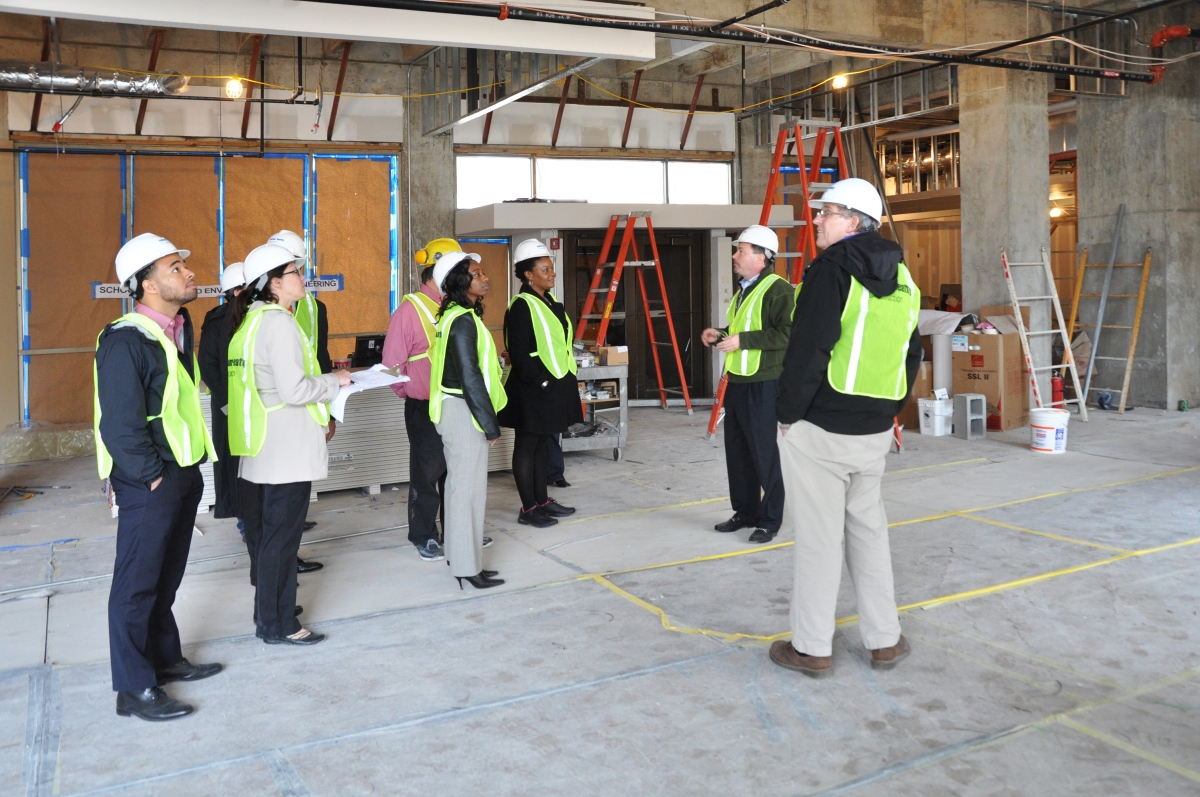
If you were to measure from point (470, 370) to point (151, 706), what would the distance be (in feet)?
6.36

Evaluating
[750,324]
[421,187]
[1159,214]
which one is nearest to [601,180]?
[421,187]

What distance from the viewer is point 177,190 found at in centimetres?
1045

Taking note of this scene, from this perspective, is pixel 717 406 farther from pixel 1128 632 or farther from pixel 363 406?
pixel 1128 632

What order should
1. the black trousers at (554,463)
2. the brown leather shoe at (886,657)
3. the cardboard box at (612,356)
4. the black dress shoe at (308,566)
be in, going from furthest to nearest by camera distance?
the cardboard box at (612,356), the black trousers at (554,463), the black dress shoe at (308,566), the brown leather shoe at (886,657)

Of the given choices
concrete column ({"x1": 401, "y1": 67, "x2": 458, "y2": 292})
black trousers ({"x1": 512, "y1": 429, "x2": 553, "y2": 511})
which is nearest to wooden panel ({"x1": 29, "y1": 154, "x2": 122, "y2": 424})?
concrete column ({"x1": 401, "y1": 67, "x2": 458, "y2": 292})

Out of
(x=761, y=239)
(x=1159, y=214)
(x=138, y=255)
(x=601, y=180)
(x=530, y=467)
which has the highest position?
(x=601, y=180)

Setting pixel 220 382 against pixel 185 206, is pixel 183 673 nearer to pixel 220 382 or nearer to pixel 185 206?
pixel 220 382

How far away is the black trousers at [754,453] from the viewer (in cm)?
562

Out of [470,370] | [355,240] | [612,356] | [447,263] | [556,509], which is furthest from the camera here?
[355,240]

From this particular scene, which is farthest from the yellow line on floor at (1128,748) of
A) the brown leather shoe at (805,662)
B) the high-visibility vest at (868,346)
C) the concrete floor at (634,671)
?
the high-visibility vest at (868,346)

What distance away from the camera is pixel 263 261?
12.9 ft

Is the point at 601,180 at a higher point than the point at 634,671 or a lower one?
higher

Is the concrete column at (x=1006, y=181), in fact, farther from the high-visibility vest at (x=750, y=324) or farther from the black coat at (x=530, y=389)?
the black coat at (x=530, y=389)

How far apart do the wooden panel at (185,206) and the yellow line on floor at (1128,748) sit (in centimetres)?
953
